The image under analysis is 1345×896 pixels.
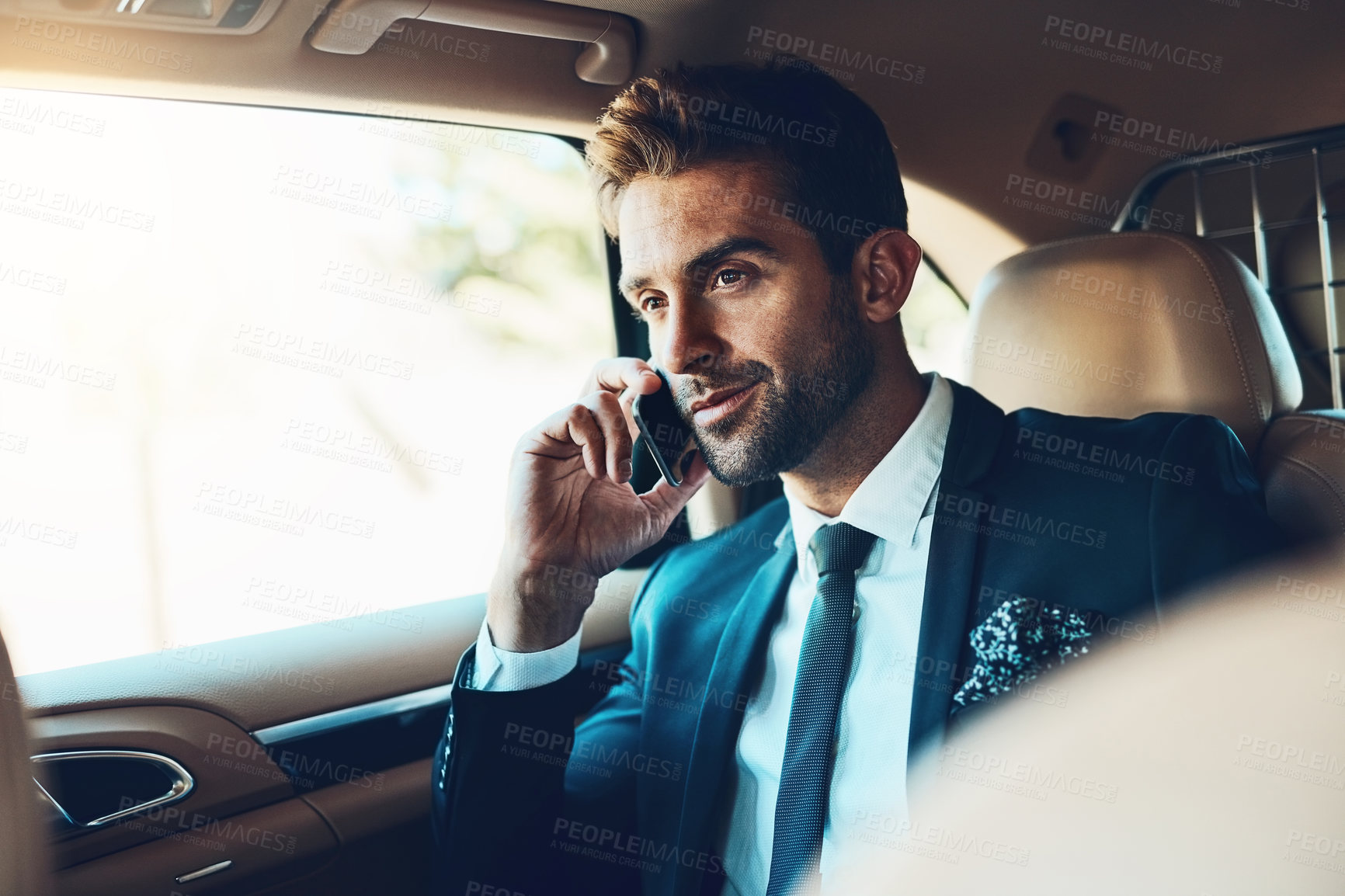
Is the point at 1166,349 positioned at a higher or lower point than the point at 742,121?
lower

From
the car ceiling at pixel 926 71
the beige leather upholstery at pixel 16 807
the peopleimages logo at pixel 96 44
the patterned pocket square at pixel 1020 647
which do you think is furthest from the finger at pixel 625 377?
the beige leather upholstery at pixel 16 807

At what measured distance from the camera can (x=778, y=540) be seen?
180 cm

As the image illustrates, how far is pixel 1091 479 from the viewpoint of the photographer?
1.40 metres

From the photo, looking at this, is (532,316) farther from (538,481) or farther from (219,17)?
(219,17)

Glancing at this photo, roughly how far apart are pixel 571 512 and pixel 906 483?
2.06 ft

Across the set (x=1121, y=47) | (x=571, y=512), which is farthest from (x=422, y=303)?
(x=1121, y=47)

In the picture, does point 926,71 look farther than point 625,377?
Yes

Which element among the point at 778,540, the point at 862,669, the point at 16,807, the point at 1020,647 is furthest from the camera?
the point at 778,540

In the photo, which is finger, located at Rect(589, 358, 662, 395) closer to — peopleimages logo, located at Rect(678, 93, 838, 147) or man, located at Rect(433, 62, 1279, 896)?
man, located at Rect(433, 62, 1279, 896)

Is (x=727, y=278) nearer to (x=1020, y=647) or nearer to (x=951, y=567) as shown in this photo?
(x=951, y=567)

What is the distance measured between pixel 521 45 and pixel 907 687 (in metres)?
1.31

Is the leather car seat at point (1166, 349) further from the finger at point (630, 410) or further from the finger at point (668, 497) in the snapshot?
the finger at point (630, 410)

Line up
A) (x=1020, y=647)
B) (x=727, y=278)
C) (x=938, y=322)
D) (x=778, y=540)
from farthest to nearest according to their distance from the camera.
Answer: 1. (x=938, y=322)
2. (x=778, y=540)
3. (x=727, y=278)
4. (x=1020, y=647)

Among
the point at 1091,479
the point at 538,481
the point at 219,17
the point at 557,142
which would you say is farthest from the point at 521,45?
the point at 1091,479
